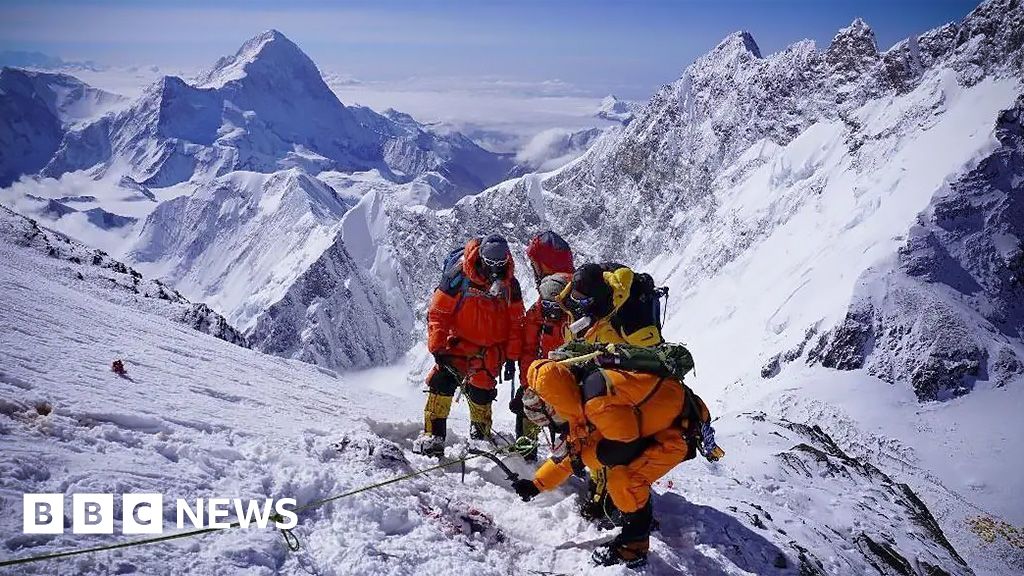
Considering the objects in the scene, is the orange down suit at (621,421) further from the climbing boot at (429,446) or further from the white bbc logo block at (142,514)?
the white bbc logo block at (142,514)

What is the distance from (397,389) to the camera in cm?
14438

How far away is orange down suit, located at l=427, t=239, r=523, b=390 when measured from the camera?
820cm

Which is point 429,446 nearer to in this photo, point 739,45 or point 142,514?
point 142,514

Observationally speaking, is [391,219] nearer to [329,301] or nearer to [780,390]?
[329,301]

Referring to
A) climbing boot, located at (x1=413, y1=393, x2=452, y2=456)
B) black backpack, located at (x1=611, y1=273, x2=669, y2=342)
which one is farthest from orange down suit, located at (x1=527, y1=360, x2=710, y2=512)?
climbing boot, located at (x1=413, y1=393, x2=452, y2=456)

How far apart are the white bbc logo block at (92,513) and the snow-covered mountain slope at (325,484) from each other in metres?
0.09

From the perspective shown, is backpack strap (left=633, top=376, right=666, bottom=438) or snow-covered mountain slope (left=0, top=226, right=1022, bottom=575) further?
backpack strap (left=633, top=376, right=666, bottom=438)

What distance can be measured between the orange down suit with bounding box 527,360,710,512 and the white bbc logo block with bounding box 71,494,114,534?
11.0 feet

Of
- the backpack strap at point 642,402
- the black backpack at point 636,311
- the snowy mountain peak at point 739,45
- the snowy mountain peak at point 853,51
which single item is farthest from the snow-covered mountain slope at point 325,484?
the snowy mountain peak at point 739,45

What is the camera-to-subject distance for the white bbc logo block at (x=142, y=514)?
13.7 feet

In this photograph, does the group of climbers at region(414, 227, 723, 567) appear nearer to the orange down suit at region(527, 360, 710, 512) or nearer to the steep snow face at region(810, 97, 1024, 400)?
the orange down suit at region(527, 360, 710, 512)

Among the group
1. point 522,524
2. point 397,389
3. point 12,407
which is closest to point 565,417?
point 522,524

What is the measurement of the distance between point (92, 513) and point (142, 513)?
316 mm

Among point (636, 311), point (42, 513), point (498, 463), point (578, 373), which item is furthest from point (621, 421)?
point (42, 513)
